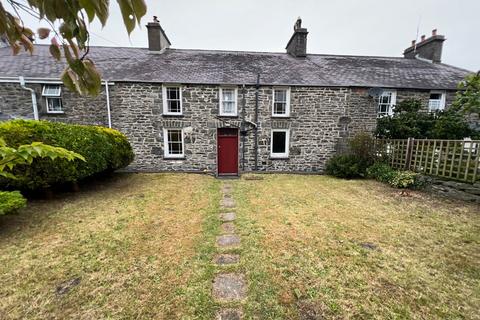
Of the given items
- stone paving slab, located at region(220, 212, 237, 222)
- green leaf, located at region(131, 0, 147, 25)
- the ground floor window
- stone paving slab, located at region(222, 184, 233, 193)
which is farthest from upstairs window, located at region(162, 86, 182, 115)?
green leaf, located at region(131, 0, 147, 25)

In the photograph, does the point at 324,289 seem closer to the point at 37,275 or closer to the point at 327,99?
the point at 37,275

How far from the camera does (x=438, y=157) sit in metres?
6.73

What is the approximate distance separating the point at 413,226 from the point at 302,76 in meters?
8.59

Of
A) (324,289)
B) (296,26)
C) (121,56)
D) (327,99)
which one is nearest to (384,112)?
(327,99)

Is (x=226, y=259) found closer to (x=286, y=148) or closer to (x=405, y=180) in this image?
(x=405, y=180)

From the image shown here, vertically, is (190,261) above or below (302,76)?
below

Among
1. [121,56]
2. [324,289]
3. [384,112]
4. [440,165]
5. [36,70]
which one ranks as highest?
[121,56]

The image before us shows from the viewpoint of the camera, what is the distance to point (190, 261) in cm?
332

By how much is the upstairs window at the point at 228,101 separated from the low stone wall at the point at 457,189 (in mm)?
8108

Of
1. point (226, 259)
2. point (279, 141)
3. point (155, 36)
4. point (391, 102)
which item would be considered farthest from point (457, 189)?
point (155, 36)

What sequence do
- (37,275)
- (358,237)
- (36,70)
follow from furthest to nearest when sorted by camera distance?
(36,70) → (358,237) → (37,275)

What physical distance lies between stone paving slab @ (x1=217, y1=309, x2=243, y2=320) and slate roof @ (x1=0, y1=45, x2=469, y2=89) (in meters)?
9.39

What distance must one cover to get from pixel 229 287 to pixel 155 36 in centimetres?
→ 1380

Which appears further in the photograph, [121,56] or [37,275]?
[121,56]
